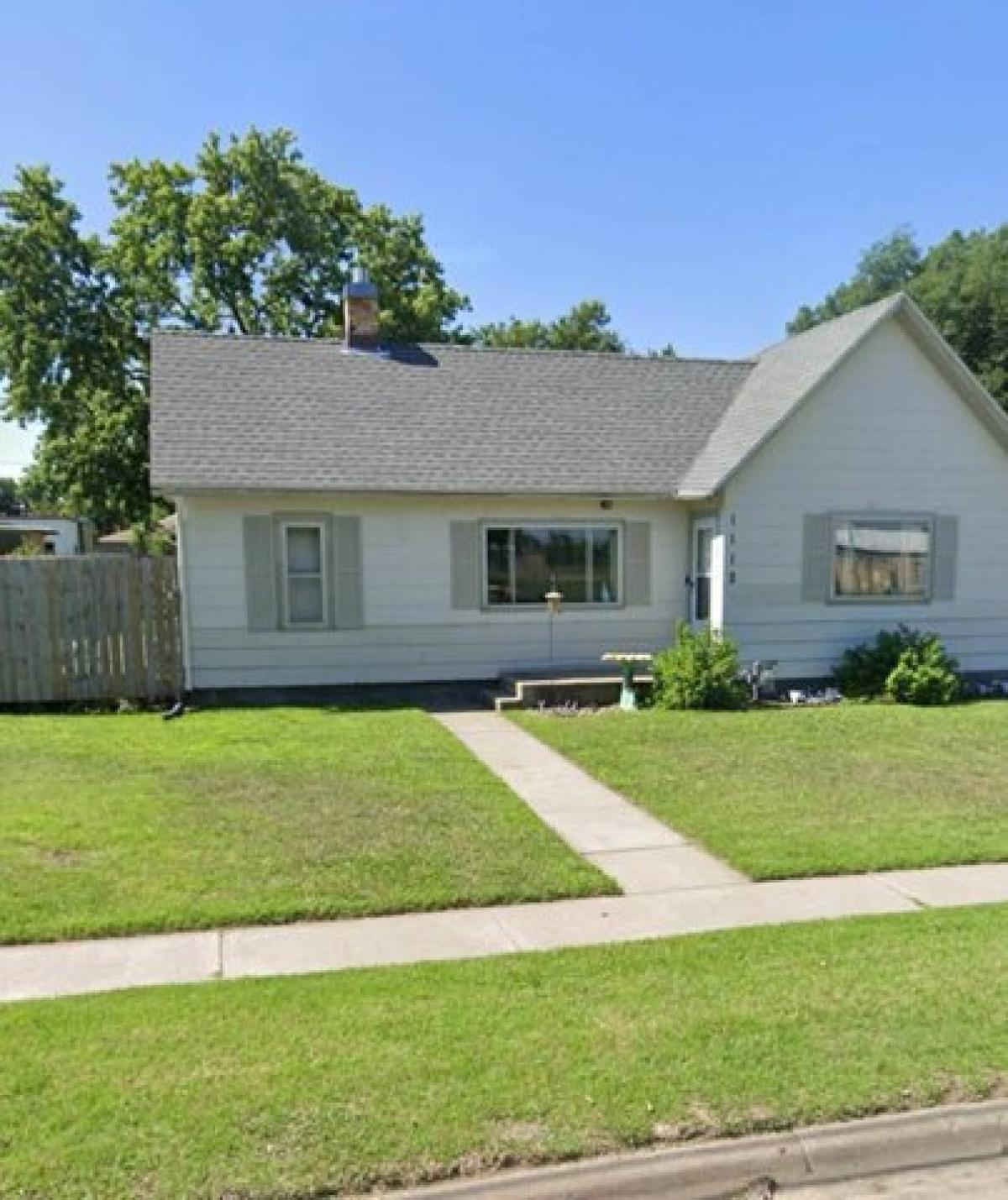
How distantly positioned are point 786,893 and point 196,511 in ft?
30.3

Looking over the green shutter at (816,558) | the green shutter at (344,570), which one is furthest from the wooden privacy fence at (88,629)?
the green shutter at (816,558)

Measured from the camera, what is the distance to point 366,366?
14922 mm

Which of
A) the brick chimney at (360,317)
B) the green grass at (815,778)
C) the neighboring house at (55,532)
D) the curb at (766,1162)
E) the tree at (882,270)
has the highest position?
the tree at (882,270)

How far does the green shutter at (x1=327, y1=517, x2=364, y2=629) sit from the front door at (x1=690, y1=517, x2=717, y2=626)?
4.96 metres

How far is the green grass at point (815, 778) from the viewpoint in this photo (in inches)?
252

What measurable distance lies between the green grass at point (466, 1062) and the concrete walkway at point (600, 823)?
3.96ft

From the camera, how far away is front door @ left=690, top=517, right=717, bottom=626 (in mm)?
13422

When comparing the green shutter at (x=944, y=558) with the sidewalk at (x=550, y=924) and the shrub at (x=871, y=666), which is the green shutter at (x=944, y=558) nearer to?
the shrub at (x=871, y=666)

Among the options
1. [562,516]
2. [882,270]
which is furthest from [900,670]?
[882,270]

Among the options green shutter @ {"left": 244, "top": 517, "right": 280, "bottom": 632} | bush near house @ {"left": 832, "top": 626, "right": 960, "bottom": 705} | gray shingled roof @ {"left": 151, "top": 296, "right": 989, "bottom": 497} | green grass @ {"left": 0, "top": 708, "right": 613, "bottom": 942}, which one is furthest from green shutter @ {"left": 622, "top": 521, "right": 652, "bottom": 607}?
green shutter @ {"left": 244, "top": 517, "right": 280, "bottom": 632}

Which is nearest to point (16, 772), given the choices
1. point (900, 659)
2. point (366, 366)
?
point (366, 366)

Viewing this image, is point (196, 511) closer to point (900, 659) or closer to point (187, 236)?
point (900, 659)

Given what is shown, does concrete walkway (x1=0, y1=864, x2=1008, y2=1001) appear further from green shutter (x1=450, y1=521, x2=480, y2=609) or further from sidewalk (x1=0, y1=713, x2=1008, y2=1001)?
green shutter (x1=450, y1=521, x2=480, y2=609)

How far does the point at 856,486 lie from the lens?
529 inches
